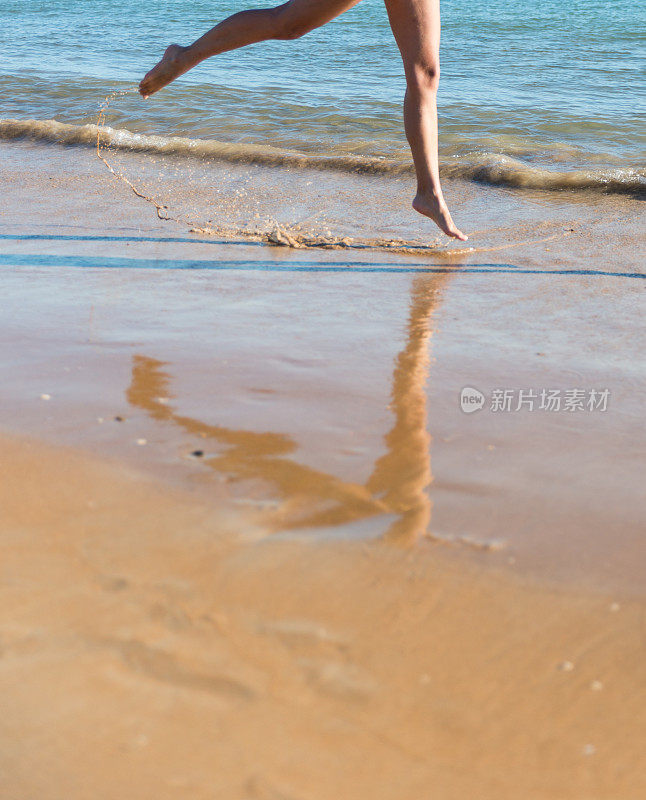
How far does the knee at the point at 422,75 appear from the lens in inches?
114

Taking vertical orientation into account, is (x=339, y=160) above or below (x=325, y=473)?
above

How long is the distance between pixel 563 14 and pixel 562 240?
40.6 feet

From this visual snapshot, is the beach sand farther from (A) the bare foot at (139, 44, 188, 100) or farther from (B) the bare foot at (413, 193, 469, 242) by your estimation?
(A) the bare foot at (139, 44, 188, 100)

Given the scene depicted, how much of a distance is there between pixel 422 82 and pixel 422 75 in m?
0.02

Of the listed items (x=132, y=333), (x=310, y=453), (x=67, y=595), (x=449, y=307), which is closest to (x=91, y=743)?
(x=67, y=595)

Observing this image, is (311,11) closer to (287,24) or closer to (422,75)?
(287,24)

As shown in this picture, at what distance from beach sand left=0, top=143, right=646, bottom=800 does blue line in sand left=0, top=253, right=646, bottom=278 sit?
0.30 m

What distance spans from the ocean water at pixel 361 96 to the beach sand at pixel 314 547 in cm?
316

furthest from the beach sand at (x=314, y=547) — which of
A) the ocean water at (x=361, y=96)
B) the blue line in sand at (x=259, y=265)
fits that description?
the ocean water at (x=361, y=96)

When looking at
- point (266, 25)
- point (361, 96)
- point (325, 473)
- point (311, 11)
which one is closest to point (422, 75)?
point (311, 11)

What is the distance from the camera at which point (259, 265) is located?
3.45 m

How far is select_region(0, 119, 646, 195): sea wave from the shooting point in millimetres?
5199

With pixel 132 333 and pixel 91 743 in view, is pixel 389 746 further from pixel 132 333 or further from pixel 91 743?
pixel 132 333

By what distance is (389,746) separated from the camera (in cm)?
105
